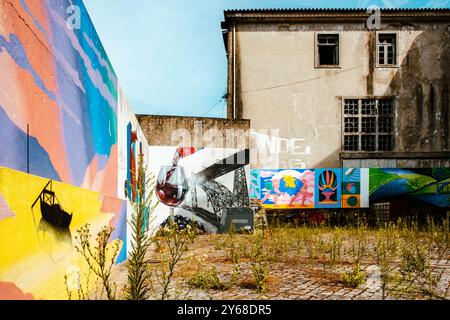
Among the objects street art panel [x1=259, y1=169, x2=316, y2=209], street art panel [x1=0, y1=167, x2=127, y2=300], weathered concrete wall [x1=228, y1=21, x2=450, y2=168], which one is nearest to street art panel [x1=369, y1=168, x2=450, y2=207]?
weathered concrete wall [x1=228, y1=21, x2=450, y2=168]

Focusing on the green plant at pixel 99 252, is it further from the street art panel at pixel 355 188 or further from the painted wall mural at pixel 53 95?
the street art panel at pixel 355 188

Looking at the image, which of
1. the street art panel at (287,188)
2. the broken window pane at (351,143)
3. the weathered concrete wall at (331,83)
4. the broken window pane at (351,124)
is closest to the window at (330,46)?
the weathered concrete wall at (331,83)

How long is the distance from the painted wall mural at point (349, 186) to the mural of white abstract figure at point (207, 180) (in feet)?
5.24

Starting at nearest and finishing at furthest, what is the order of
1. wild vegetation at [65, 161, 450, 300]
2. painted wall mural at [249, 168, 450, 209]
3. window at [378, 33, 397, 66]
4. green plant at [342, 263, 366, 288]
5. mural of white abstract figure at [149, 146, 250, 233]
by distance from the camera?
wild vegetation at [65, 161, 450, 300] < green plant at [342, 263, 366, 288] < mural of white abstract figure at [149, 146, 250, 233] < painted wall mural at [249, 168, 450, 209] < window at [378, 33, 397, 66]

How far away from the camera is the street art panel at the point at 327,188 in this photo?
47.3 ft

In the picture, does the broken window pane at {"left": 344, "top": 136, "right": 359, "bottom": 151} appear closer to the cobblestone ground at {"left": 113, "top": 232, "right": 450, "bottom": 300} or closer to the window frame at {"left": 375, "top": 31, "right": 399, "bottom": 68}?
the window frame at {"left": 375, "top": 31, "right": 399, "bottom": 68}

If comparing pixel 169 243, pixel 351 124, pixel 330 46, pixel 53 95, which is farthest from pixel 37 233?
pixel 330 46

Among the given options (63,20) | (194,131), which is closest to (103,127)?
(63,20)

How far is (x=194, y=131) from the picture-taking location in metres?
12.5

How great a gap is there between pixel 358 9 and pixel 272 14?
13.1ft

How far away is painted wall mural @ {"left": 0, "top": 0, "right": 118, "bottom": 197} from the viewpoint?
97.2 inches

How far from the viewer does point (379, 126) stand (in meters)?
16.7

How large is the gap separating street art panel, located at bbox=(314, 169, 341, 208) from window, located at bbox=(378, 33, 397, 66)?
6.32 meters
